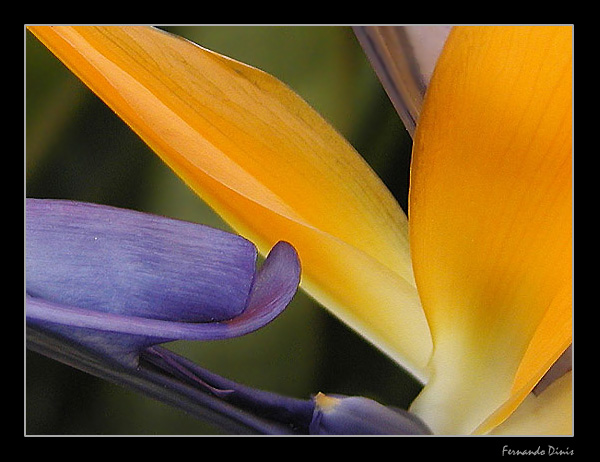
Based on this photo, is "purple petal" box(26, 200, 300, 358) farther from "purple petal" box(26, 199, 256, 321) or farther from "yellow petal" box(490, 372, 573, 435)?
"yellow petal" box(490, 372, 573, 435)

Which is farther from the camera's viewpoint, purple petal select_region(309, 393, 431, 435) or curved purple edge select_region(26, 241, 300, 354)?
purple petal select_region(309, 393, 431, 435)

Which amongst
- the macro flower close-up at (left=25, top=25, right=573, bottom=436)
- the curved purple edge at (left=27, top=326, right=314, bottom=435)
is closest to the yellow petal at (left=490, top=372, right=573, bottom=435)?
the macro flower close-up at (left=25, top=25, right=573, bottom=436)

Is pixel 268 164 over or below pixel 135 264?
over

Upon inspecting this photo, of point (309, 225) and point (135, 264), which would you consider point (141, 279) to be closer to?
point (135, 264)

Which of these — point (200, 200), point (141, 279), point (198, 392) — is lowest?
point (198, 392)

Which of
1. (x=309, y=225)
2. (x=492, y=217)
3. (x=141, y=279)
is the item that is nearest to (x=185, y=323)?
(x=141, y=279)
